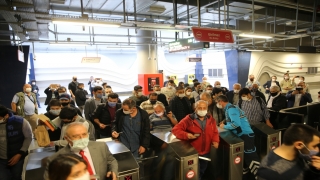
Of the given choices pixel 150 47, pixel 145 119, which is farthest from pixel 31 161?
pixel 150 47

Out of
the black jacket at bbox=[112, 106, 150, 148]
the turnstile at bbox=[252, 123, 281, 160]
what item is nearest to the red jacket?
the black jacket at bbox=[112, 106, 150, 148]

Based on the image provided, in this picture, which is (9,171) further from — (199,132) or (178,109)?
(178,109)

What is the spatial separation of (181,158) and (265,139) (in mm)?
1930

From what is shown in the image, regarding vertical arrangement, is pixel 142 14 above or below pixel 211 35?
above

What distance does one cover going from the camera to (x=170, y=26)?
19.6 feet

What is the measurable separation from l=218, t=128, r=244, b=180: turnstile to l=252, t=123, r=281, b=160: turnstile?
2.22 ft

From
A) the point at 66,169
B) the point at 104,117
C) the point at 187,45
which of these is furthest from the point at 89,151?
the point at 187,45

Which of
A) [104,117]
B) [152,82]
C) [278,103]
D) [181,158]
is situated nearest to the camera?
[181,158]

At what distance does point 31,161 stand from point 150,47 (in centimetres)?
948

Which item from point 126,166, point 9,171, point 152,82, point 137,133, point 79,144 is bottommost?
point 9,171

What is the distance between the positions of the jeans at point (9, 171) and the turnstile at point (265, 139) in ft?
13.3

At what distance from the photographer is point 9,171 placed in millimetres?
3033

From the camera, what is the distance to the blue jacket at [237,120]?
339 centimetres

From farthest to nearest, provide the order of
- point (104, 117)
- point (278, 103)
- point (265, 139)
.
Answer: point (278, 103) → point (104, 117) → point (265, 139)
